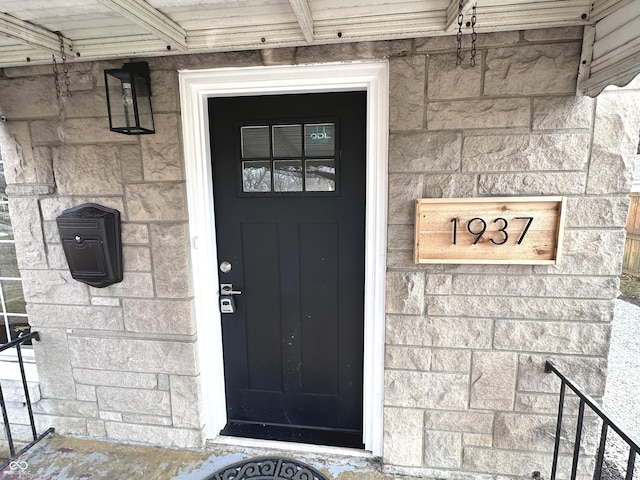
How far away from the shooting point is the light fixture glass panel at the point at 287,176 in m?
1.91

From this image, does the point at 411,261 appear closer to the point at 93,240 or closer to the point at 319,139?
the point at 319,139

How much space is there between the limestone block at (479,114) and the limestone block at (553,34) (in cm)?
26

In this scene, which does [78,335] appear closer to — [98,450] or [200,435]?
[98,450]

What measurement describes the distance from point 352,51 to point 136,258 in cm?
156

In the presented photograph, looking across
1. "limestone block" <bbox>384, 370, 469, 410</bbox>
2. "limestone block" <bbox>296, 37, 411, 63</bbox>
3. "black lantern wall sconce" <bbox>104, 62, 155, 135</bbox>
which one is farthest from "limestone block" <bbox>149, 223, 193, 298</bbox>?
"limestone block" <bbox>384, 370, 469, 410</bbox>

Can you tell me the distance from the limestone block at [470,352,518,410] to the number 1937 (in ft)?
1.89

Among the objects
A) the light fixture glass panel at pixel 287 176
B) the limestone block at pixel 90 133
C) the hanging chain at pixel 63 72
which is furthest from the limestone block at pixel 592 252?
the hanging chain at pixel 63 72

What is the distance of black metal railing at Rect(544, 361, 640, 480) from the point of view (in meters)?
1.13

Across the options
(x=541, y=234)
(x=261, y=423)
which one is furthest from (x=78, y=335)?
(x=541, y=234)

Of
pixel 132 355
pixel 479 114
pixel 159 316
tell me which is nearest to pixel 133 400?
pixel 132 355

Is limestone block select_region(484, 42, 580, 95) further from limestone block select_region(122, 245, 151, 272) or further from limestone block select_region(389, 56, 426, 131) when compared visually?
limestone block select_region(122, 245, 151, 272)

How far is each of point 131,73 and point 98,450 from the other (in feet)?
6.97

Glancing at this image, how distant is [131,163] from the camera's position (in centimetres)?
182

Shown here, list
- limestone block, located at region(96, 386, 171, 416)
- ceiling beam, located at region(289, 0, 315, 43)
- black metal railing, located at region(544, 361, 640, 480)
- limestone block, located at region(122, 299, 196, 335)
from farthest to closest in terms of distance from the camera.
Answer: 1. limestone block, located at region(96, 386, 171, 416)
2. limestone block, located at region(122, 299, 196, 335)
3. ceiling beam, located at region(289, 0, 315, 43)
4. black metal railing, located at region(544, 361, 640, 480)
